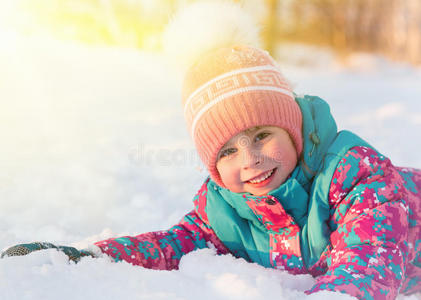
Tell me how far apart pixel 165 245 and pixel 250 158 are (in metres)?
0.41

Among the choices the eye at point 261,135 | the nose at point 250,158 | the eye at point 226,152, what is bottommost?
the nose at point 250,158

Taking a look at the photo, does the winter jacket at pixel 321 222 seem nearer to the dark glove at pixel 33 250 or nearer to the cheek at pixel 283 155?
the cheek at pixel 283 155

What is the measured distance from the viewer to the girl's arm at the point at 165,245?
1279 mm

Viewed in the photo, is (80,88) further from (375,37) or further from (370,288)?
(375,37)

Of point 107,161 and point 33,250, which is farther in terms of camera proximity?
point 107,161

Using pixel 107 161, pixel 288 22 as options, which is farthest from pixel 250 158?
pixel 288 22

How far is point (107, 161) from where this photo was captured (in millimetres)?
2455

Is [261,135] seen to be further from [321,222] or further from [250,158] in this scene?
[321,222]

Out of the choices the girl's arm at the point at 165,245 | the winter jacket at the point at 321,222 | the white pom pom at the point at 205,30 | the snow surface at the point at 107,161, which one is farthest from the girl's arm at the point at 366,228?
the white pom pom at the point at 205,30

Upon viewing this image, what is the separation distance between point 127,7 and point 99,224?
14.2 ft

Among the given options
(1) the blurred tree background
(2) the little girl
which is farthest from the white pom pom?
(1) the blurred tree background

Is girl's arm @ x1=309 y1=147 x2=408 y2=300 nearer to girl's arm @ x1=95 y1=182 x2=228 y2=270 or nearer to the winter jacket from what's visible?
the winter jacket

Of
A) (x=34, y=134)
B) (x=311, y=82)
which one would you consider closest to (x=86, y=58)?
(x=34, y=134)

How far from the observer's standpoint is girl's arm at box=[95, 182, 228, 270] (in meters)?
1.28
